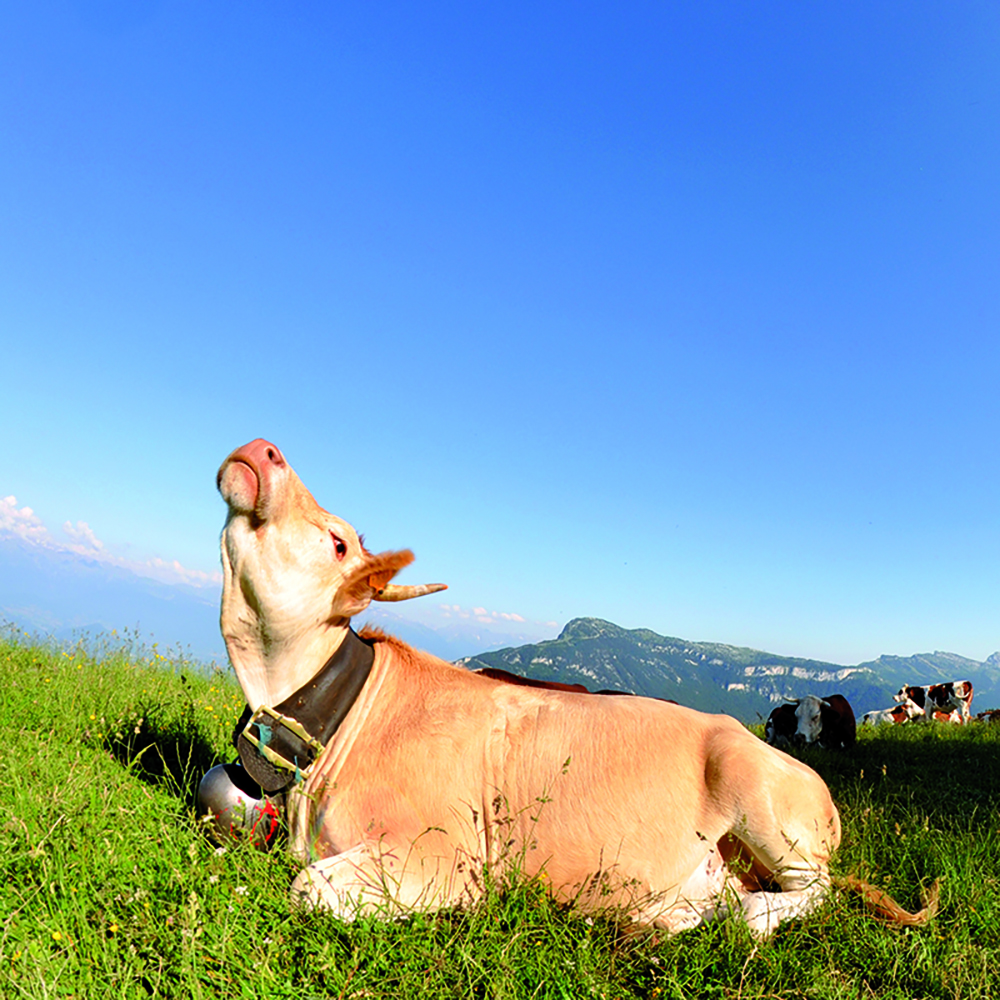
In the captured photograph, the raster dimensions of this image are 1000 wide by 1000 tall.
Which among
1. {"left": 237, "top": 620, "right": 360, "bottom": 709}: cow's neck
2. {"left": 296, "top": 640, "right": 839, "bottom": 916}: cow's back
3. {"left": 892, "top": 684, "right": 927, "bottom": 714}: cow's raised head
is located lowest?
{"left": 892, "top": 684, "right": 927, "bottom": 714}: cow's raised head

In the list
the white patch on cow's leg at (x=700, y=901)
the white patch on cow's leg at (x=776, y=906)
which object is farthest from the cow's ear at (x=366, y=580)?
the white patch on cow's leg at (x=776, y=906)

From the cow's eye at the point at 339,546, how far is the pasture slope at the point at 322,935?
5.29 feet

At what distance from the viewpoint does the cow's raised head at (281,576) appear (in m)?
3.88

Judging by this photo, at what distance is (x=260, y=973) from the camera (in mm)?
2824

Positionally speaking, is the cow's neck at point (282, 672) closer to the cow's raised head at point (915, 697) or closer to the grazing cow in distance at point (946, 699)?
the grazing cow in distance at point (946, 699)

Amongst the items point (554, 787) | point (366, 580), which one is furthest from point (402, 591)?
point (554, 787)

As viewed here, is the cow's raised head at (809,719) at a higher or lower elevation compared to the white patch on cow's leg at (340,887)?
lower

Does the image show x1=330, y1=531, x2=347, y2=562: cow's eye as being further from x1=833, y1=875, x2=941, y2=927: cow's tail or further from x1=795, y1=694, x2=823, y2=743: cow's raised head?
x1=795, y1=694, x2=823, y2=743: cow's raised head

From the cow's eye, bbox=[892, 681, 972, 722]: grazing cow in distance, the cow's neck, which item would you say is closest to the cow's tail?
the cow's neck

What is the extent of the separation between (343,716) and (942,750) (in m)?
11.7

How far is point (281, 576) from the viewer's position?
153 inches

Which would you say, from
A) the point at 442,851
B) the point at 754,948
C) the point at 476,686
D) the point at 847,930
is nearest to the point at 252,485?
the point at 476,686

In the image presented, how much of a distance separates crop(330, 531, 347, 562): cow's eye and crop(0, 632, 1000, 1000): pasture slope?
161 cm

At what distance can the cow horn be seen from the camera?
13.5 feet
